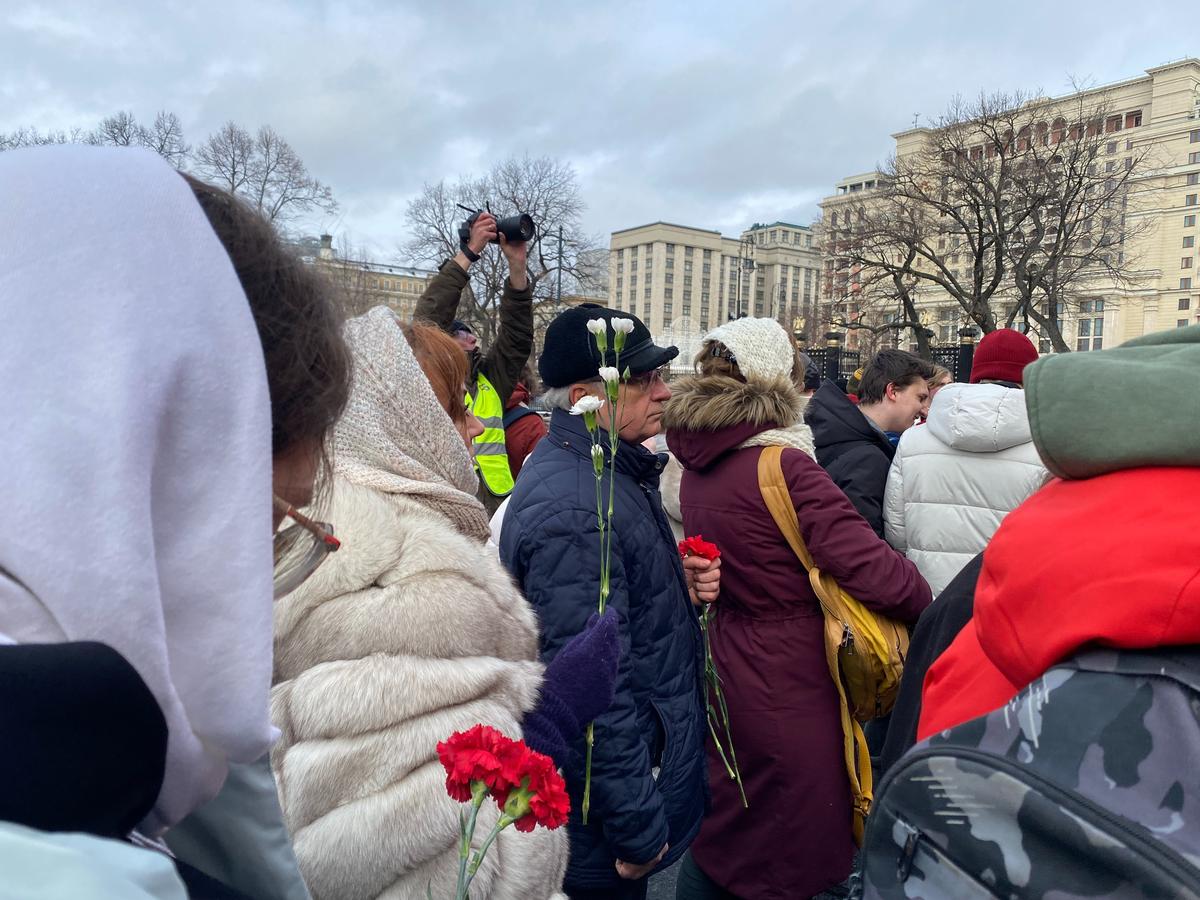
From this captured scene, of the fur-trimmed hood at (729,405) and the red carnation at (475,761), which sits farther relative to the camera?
the fur-trimmed hood at (729,405)

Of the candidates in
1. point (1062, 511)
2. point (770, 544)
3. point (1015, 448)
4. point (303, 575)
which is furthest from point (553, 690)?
point (1015, 448)

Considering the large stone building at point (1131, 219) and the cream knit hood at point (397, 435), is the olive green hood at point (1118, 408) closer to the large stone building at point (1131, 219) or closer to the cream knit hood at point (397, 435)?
the cream knit hood at point (397, 435)

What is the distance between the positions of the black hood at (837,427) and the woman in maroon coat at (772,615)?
1.24 m

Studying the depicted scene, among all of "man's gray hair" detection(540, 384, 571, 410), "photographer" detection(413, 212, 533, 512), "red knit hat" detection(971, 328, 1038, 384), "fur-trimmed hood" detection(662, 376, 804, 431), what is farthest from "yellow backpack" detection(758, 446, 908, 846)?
"red knit hat" detection(971, 328, 1038, 384)

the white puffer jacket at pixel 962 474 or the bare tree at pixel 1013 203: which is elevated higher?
the bare tree at pixel 1013 203

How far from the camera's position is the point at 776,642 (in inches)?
117

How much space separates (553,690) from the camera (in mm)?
1683

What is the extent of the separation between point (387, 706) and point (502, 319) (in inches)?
146

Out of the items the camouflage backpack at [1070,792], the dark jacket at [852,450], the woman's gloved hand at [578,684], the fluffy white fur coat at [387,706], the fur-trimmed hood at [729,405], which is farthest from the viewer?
the dark jacket at [852,450]

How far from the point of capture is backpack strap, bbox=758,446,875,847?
9.51 ft

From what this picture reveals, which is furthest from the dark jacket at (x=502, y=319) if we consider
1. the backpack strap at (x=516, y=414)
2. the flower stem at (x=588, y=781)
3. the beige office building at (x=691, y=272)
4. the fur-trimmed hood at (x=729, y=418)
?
the beige office building at (x=691, y=272)

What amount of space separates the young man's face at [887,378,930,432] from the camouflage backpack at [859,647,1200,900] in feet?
12.8

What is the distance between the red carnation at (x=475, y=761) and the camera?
3.45 ft

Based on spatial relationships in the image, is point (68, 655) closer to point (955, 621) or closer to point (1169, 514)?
point (1169, 514)
